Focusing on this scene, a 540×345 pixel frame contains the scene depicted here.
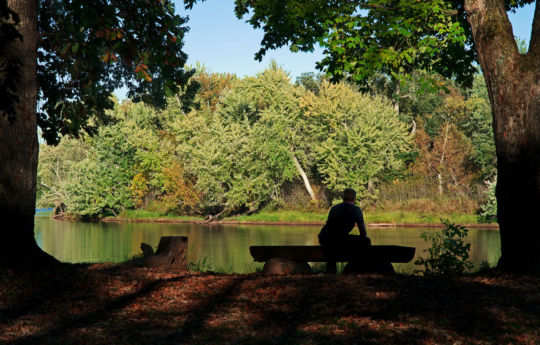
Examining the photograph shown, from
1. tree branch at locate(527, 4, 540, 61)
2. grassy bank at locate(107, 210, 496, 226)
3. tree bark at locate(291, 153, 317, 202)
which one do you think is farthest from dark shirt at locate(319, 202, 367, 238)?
tree bark at locate(291, 153, 317, 202)

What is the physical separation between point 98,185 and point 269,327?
4109 centimetres

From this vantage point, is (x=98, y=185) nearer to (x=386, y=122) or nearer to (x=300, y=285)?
(x=386, y=122)

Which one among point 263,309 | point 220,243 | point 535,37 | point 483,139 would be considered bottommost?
point 220,243

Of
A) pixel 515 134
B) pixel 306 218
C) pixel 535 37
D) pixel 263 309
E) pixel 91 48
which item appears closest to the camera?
pixel 263 309

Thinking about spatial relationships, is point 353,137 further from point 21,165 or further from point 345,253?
point 21,165

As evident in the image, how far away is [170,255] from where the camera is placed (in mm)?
9672

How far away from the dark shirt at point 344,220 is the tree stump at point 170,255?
2834 mm

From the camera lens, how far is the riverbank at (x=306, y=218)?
1320 inches

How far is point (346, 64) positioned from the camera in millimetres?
12617

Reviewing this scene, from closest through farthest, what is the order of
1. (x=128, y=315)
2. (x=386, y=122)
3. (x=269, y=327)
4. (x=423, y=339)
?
(x=423, y=339) → (x=269, y=327) → (x=128, y=315) → (x=386, y=122)

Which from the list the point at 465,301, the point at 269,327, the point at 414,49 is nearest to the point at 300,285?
the point at 269,327

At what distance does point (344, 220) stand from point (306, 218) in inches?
1173

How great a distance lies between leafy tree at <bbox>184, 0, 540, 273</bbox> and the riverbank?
67.9 ft

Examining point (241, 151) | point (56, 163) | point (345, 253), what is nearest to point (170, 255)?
point (345, 253)
